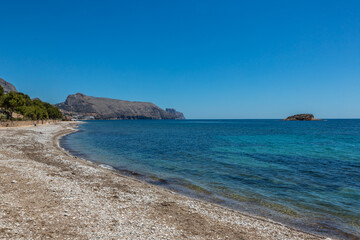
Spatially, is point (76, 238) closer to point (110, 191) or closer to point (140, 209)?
point (140, 209)

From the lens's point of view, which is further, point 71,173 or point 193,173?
point 193,173

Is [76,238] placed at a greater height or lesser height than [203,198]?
greater

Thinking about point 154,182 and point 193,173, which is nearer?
point 154,182

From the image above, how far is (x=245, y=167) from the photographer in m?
26.8

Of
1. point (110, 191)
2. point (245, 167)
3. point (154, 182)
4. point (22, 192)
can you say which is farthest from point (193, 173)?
point (22, 192)

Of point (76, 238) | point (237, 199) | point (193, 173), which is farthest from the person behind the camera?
point (193, 173)

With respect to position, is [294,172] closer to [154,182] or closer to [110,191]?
[154,182]

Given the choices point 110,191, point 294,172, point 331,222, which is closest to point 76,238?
point 110,191

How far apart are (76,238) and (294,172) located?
24.1m

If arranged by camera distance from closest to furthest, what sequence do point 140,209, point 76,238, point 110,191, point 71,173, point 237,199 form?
point 76,238, point 140,209, point 110,191, point 237,199, point 71,173

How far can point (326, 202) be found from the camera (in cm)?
1539

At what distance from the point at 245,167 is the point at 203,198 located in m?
12.6

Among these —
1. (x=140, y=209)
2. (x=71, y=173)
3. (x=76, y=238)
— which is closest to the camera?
(x=76, y=238)

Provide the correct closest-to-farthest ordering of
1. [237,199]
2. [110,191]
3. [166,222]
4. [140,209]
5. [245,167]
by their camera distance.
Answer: [166,222], [140,209], [110,191], [237,199], [245,167]
